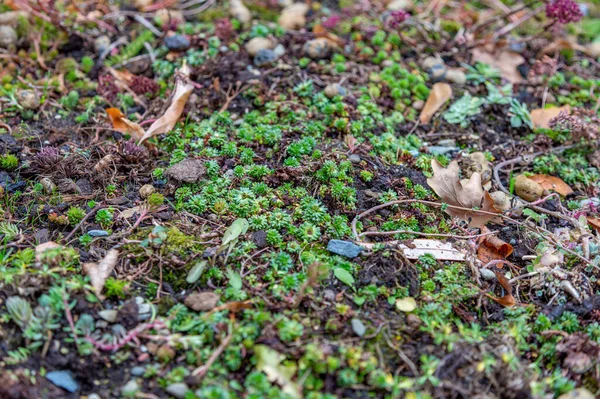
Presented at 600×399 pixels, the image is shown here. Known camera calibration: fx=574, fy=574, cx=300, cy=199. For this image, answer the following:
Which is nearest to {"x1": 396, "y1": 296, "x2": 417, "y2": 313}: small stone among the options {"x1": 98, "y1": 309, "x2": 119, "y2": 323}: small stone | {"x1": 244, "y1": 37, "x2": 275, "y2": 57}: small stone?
{"x1": 98, "y1": 309, "x2": 119, "y2": 323}: small stone

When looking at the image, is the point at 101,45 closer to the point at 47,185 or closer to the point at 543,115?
the point at 47,185

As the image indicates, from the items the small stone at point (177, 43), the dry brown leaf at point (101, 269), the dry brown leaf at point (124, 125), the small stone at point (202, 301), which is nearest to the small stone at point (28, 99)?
the dry brown leaf at point (124, 125)

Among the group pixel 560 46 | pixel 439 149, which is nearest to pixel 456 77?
pixel 439 149

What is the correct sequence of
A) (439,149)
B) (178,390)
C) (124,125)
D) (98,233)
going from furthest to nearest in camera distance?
1. (439,149)
2. (124,125)
3. (98,233)
4. (178,390)

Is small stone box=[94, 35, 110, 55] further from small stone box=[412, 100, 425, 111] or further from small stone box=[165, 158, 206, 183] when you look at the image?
small stone box=[412, 100, 425, 111]

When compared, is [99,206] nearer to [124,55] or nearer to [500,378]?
[124,55]

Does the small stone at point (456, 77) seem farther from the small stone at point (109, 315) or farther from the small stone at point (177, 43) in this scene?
the small stone at point (109, 315)
